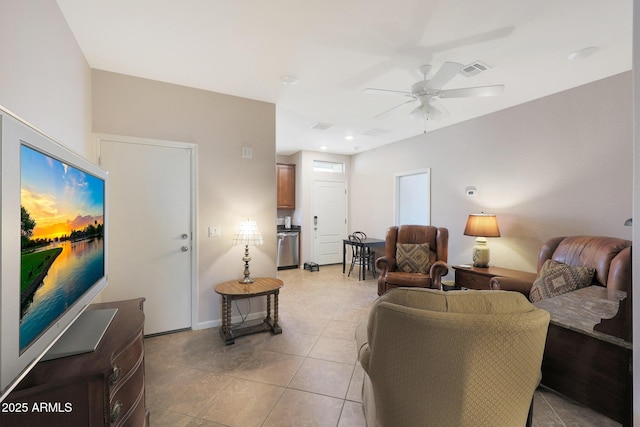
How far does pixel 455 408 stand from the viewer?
3.46 ft

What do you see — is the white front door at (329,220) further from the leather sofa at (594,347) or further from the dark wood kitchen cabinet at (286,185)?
the leather sofa at (594,347)

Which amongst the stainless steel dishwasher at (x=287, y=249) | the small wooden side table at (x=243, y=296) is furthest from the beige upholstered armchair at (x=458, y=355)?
the stainless steel dishwasher at (x=287, y=249)

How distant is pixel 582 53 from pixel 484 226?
6.12 ft

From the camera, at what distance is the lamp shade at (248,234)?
2.92 meters

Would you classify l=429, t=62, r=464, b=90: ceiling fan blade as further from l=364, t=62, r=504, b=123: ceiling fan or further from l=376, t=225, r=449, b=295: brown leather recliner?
Result: l=376, t=225, r=449, b=295: brown leather recliner

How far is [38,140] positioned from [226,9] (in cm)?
147

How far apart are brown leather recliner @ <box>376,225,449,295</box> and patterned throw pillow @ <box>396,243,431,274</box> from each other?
7 cm

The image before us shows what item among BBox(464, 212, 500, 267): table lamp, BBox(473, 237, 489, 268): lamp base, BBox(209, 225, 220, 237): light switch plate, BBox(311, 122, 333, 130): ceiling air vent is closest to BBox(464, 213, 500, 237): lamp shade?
BBox(464, 212, 500, 267): table lamp

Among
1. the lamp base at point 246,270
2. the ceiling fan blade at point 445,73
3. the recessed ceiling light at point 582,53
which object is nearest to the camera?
the ceiling fan blade at point 445,73

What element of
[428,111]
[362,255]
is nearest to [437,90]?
[428,111]

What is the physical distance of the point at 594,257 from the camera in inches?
92.4

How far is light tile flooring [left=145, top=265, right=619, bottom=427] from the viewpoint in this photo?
1.72m

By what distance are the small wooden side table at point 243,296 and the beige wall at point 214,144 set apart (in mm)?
268

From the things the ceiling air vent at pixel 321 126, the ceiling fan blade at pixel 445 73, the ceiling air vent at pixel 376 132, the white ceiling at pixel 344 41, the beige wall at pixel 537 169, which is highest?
the ceiling air vent at pixel 376 132
